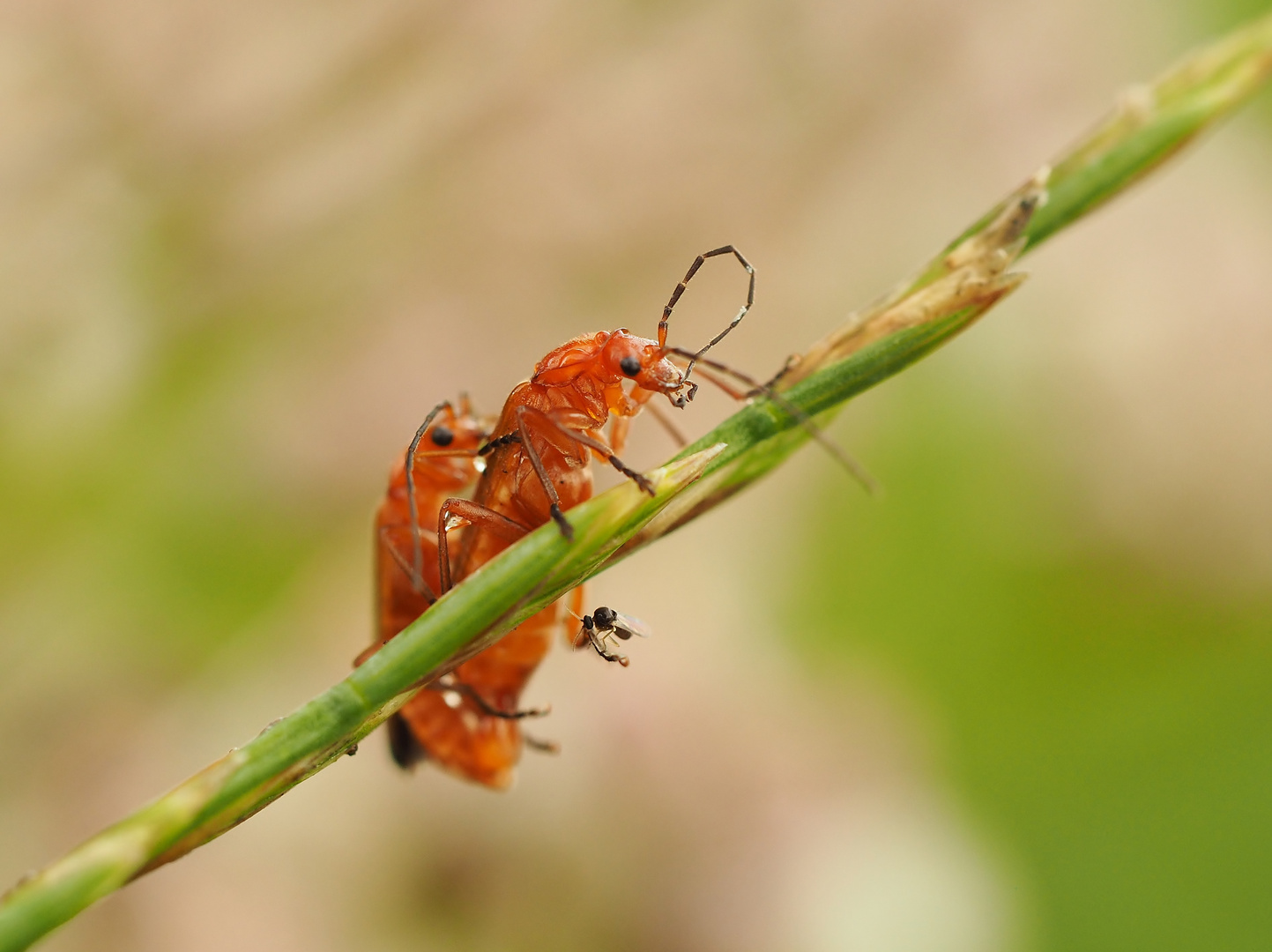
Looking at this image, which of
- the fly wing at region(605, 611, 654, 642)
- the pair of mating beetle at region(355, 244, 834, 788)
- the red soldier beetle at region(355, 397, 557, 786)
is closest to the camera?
the fly wing at region(605, 611, 654, 642)

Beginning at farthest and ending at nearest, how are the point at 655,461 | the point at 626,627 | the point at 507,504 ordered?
1. the point at 655,461
2. the point at 507,504
3. the point at 626,627

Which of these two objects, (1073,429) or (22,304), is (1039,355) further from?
(22,304)

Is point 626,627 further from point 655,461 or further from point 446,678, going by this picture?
point 655,461

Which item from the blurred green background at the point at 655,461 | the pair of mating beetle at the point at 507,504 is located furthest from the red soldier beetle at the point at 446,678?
the blurred green background at the point at 655,461

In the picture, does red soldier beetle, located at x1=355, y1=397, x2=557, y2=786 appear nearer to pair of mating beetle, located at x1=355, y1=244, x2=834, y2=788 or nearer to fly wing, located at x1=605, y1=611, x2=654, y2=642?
pair of mating beetle, located at x1=355, y1=244, x2=834, y2=788

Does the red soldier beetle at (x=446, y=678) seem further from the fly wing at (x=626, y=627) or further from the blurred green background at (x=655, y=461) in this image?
the blurred green background at (x=655, y=461)

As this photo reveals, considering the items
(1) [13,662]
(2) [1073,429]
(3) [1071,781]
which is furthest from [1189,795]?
(1) [13,662]

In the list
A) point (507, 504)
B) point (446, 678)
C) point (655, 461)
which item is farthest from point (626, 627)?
point (655, 461)

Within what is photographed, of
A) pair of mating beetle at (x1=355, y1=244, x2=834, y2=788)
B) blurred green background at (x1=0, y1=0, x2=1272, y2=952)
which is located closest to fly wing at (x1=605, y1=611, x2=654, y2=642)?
pair of mating beetle at (x1=355, y1=244, x2=834, y2=788)

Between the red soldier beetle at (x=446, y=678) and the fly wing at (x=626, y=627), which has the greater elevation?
the red soldier beetle at (x=446, y=678)
